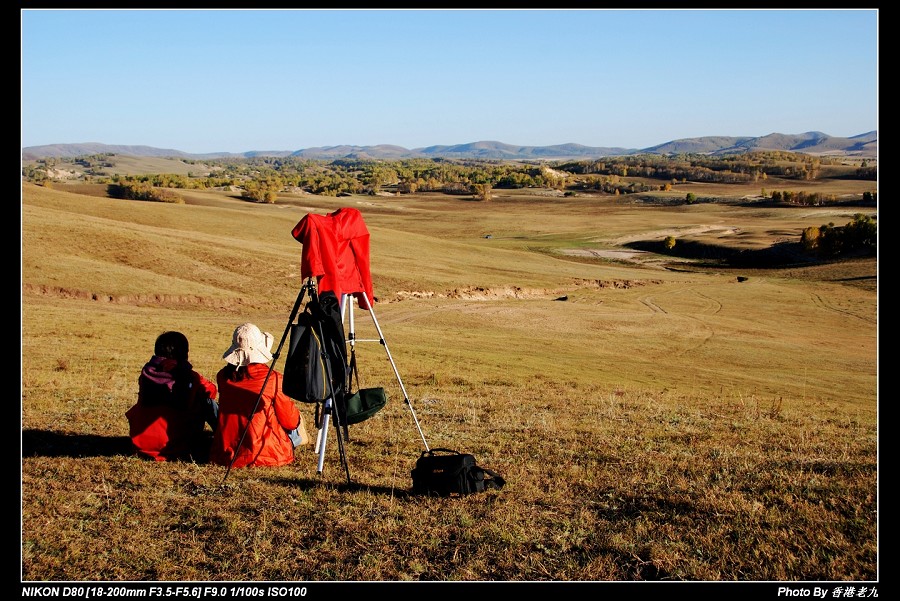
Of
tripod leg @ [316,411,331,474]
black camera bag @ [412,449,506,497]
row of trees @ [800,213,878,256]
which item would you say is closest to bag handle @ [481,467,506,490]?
black camera bag @ [412,449,506,497]

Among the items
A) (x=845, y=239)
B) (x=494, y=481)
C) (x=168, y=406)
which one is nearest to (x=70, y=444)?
(x=168, y=406)

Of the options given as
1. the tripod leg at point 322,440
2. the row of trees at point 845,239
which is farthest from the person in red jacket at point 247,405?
the row of trees at point 845,239

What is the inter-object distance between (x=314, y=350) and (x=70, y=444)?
4163 millimetres

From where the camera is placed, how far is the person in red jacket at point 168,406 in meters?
8.90

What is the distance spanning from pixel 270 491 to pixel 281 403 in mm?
1387

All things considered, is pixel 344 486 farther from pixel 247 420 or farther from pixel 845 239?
pixel 845 239

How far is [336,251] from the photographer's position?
8.87m

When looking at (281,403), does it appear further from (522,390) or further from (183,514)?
(522,390)

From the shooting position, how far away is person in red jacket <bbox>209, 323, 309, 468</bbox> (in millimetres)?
8867

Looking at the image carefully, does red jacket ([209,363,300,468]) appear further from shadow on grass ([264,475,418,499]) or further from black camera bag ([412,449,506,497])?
black camera bag ([412,449,506,497])

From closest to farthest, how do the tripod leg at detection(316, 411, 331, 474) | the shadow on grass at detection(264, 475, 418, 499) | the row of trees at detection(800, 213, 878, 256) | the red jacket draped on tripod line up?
the shadow on grass at detection(264, 475, 418, 499) → the red jacket draped on tripod → the tripod leg at detection(316, 411, 331, 474) → the row of trees at detection(800, 213, 878, 256)
